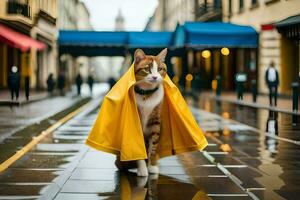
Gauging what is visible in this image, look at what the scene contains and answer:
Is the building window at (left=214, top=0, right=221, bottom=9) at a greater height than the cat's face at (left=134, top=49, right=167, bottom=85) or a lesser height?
greater

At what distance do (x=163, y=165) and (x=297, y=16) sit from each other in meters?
20.3

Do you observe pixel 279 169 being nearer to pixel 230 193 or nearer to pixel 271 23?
pixel 230 193

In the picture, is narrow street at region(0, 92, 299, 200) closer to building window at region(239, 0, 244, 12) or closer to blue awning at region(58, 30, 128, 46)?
building window at region(239, 0, 244, 12)

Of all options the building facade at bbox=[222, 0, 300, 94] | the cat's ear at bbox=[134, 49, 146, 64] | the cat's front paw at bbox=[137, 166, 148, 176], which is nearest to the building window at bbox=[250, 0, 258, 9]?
the building facade at bbox=[222, 0, 300, 94]

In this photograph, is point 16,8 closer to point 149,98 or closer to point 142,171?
point 149,98

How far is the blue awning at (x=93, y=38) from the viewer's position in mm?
42312

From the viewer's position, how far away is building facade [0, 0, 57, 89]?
1271 inches

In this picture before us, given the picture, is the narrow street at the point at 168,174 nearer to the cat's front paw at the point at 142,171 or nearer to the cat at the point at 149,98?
the cat's front paw at the point at 142,171

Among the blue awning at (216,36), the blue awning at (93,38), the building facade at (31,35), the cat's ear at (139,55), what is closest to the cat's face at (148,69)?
the cat's ear at (139,55)

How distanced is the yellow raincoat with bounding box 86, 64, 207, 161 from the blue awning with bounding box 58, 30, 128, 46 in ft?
116

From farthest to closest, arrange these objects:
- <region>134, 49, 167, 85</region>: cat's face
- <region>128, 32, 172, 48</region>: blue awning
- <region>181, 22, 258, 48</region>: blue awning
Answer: <region>128, 32, 172, 48</region>: blue awning
<region>181, 22, 258, 48</region>: blue awning
<region>134, 49, 167, 85</region>: cat's face

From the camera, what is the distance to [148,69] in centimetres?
671

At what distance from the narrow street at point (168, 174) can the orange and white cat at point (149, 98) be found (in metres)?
0.25

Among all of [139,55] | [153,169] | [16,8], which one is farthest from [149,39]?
[139,55]
